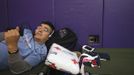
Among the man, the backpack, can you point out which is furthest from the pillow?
the backpack

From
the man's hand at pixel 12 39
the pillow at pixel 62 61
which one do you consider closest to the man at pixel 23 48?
the man's hand at pixel 12 39

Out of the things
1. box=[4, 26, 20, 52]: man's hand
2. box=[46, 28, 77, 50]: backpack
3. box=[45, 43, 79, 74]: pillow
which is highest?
box=[4, 26, 20, 52]: man's hand

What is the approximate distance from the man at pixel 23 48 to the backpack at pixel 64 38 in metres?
0.06

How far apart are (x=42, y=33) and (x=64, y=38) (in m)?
0.25

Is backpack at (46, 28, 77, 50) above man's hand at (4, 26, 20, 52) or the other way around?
the other way around

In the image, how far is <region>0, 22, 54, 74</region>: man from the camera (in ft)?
6.93

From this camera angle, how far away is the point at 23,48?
246cm

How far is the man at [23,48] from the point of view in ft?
6.93

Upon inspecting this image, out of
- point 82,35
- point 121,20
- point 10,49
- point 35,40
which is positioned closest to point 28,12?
point 35,40

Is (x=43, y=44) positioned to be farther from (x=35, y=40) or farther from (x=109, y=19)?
(x=109, y=19)

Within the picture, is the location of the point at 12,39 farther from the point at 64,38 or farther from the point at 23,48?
the point at 64,38

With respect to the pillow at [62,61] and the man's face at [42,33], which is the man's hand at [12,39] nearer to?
the pillow at [62,61]

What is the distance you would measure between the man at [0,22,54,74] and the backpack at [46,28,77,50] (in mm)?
63

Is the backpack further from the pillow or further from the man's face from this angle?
the pillow
